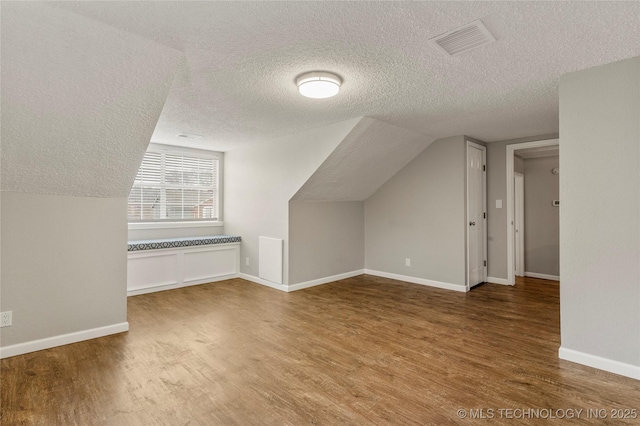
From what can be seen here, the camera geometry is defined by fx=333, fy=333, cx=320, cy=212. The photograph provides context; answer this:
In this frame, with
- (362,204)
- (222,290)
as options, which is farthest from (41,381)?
(362,204)

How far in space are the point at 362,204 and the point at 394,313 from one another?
8.52 ft

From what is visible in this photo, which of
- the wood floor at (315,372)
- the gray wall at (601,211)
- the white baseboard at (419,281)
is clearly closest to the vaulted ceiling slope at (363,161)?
the white baseboard at (419,281)

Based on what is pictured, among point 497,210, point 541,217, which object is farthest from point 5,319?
point 541,217

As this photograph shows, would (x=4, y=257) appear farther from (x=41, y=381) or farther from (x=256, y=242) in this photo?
(x=256, y=242)

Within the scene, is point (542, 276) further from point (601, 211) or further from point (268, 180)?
point (268, 180)

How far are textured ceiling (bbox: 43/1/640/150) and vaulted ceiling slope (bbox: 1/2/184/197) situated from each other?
0.57ft

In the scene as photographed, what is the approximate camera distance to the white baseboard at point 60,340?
2.72 meters

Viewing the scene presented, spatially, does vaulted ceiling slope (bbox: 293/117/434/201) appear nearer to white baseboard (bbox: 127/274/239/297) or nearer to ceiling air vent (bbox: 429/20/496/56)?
ceiling air vent (bbox: 429/20/496/56)

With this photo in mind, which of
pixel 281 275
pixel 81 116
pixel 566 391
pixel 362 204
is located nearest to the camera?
pixel 566 391

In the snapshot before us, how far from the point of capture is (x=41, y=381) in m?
2.32

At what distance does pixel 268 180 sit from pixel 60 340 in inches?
124

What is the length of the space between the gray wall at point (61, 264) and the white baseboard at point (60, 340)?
0.04m

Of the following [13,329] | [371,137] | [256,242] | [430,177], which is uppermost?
[371,137]

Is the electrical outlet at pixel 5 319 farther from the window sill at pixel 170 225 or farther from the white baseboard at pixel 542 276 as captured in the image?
the white baseboard at pixel 542 276
